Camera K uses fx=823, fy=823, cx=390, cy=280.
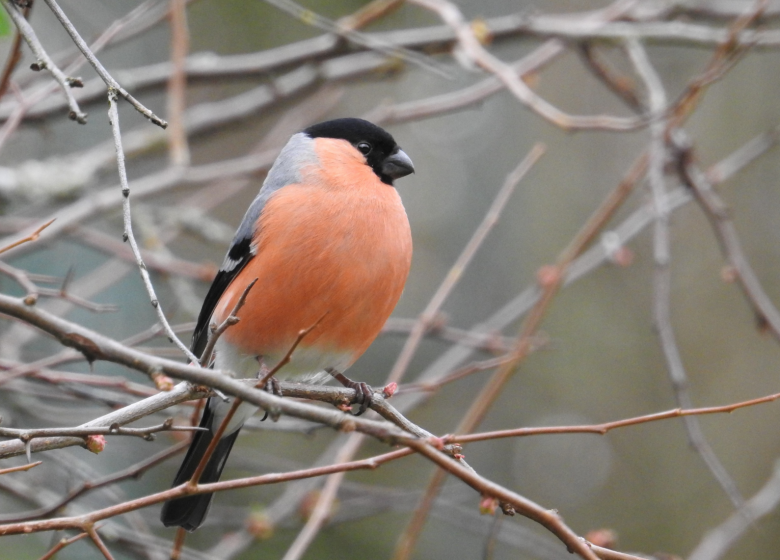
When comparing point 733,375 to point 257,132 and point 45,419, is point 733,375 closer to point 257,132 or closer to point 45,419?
point 257,132

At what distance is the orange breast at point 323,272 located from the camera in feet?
9.22

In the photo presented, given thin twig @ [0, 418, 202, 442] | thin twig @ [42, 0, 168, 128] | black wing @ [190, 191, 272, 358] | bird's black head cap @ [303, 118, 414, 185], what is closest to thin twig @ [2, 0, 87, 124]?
thin twig @ [42, 0, 168, 128]

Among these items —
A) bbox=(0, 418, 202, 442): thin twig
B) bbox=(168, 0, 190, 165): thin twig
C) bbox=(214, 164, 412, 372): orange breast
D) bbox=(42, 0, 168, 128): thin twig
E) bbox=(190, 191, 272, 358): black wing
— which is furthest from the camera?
bbox=(168, 0, 190, 165): thin twig

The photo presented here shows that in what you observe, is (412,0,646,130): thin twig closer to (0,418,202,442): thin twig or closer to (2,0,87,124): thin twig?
(2,0,87,124): thin twig

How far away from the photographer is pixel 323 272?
110 inches

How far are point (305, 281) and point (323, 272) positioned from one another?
69 mm

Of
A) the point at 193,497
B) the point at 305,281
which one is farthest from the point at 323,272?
the point at 193,497

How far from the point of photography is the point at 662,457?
7.22m

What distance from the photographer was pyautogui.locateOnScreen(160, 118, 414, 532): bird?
282 cm

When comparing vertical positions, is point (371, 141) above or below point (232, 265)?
above

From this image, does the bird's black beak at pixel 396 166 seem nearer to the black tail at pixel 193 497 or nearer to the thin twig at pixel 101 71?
the black tail at pixel 193 497

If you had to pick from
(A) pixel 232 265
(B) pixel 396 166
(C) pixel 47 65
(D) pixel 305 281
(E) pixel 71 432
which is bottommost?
(E) pixel 71 432

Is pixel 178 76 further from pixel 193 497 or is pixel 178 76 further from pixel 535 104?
pixel 193 497

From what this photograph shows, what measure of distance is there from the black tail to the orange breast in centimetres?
40
